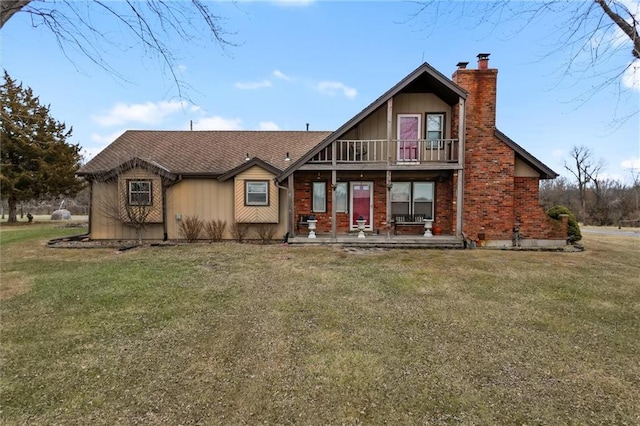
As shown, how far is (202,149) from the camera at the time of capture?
16.4 meters

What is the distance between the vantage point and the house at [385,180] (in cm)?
1188

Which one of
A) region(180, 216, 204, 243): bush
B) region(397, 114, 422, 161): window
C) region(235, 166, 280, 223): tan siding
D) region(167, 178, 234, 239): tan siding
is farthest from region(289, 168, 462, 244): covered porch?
region(180, 216, 204, 243): bush

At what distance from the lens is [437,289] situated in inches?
272

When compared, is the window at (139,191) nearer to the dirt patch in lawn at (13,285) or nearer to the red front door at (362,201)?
the dirt patch in lawn at (13,285)

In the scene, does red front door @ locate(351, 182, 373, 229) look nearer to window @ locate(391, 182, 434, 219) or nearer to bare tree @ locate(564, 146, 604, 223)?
A: window @ locate(391, 182, 434, 219)

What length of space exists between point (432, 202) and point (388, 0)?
8.56m

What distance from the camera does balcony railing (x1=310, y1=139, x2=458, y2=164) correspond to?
492 inches

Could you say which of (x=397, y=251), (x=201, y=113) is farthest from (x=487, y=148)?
(x=201, y=113)

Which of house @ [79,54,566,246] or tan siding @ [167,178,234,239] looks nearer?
house @ [79,54,566,246]

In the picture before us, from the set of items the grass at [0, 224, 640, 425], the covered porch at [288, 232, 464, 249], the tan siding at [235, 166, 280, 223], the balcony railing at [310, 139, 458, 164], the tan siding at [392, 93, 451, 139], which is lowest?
the grass at [0, 224, 640, 425]

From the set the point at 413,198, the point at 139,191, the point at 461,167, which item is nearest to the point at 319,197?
the point at 413,198

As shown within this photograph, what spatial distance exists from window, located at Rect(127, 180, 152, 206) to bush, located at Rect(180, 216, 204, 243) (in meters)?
1.64

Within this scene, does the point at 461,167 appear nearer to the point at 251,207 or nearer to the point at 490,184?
the point at 490,184

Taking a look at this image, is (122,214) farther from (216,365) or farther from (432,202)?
(432,202)
